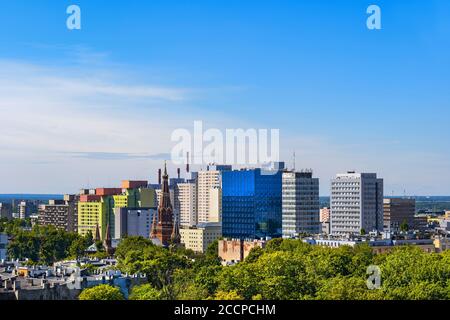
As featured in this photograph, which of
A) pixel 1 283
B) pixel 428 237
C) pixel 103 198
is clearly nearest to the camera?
pixel 1 283

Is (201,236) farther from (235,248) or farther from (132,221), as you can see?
(235,248)

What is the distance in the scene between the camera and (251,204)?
68500mm

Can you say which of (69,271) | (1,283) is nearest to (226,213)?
(69,271)

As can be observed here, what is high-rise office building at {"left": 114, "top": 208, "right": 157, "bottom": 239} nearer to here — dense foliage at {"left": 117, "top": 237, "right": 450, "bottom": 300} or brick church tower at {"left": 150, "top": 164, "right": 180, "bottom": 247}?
brick church tower at {"left": 150, "top": 164, "right": 180, "bottom": 247}

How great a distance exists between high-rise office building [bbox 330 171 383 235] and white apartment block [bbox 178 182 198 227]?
2355cm

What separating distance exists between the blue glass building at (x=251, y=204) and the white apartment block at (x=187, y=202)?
24.9 metres

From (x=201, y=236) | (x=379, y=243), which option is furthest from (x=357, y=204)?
(x=379, y=243)

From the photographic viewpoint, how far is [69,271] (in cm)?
3359

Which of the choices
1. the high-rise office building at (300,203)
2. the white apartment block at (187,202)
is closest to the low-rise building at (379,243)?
the high-rise office building at (300,203)

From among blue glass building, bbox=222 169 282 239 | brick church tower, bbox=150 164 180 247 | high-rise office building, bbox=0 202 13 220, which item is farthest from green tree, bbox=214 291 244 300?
high-rise office building, bbox=0 202 13 220

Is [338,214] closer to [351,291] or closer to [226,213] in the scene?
[226,213]

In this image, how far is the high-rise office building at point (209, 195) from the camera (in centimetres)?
8869
